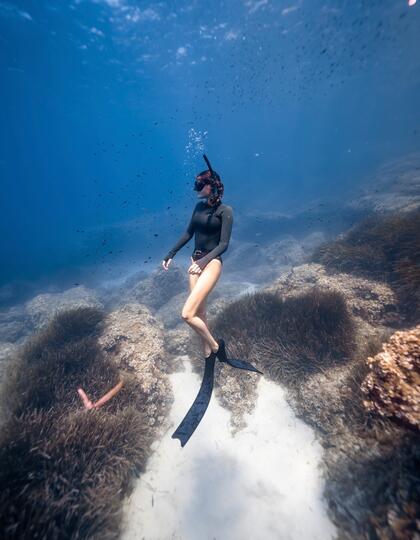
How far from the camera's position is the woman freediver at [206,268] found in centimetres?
426

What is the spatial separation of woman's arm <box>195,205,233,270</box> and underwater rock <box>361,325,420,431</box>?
2695 millimetres

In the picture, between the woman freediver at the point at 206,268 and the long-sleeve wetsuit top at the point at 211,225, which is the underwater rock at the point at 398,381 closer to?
the woman freediver at the point at 206,268

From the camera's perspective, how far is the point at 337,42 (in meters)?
36.2

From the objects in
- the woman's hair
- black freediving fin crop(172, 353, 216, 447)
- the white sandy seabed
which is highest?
the woman's hair

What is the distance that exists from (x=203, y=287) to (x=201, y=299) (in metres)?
0.20

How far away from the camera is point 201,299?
13.8 ft

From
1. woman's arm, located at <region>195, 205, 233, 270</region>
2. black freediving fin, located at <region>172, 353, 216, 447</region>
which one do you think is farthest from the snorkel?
black freediving fin, located at <region>172, 353, 216, 447</region>

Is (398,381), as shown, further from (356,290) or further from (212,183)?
(356,290)

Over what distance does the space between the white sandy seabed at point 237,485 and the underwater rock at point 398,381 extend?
2156 millimetres

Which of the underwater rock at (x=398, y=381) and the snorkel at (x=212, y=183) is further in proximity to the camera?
the snorkel at (x=212, y=183)

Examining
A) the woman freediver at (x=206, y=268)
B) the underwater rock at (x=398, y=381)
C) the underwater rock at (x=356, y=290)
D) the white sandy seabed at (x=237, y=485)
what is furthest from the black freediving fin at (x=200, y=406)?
the underwater rock at (x=356, y=290)

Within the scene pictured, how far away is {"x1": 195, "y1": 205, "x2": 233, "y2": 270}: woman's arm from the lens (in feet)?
14.3

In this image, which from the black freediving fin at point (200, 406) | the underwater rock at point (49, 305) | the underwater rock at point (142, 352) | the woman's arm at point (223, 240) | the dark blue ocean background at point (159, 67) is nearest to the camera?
the woman's arm at point (223, 240)

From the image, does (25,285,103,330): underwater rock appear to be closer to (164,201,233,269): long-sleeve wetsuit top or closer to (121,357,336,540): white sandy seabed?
(121,357,336,540): white sandy seabed
